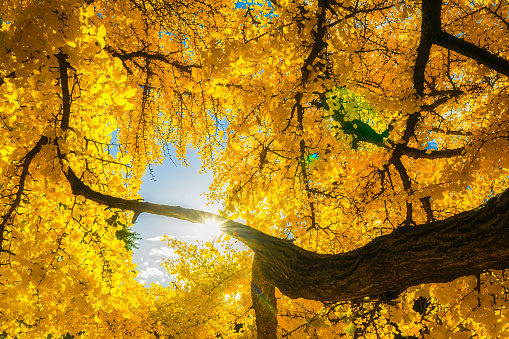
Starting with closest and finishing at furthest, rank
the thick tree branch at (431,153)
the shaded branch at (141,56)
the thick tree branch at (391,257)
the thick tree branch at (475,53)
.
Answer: the thick tree branch at (391,257), the thick tree branch at (475,53), the thick tree branch at (431,153), the shaded branch at (141,56)

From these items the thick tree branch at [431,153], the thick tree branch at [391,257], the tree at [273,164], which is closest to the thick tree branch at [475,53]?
the tree at [273,164]

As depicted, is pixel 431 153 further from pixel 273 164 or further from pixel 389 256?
pixel 389 256

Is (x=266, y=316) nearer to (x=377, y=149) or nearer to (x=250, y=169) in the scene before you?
(x=250, y=169)

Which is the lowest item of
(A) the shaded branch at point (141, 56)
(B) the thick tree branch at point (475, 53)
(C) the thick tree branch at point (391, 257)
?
(C) the thick tree branch at point (391, 257)

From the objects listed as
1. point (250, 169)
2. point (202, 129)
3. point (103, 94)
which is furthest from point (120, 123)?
point (103, 94)

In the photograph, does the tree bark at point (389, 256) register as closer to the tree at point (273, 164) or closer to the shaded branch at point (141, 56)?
the tree at point (273, 164)

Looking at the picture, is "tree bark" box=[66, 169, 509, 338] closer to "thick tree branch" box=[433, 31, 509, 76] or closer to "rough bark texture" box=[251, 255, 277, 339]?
"thick tree branch" box=[433, 31, 509, 76]

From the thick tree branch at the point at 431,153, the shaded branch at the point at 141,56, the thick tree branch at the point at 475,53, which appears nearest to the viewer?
the thick tree branch at the point at 475,53

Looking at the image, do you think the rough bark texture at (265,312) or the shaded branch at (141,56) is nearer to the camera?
the rough bark texture at (265,312)

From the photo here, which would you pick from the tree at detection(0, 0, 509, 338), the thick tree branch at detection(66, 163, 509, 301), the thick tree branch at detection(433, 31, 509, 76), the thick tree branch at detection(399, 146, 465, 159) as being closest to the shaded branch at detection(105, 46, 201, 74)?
the tree at detection(0, 0, 509, 338)

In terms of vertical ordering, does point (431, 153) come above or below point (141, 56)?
below

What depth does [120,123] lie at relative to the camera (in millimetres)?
8680

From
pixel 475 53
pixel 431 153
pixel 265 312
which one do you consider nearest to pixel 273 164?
pixel 265 312

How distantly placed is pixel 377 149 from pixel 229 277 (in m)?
8.74
